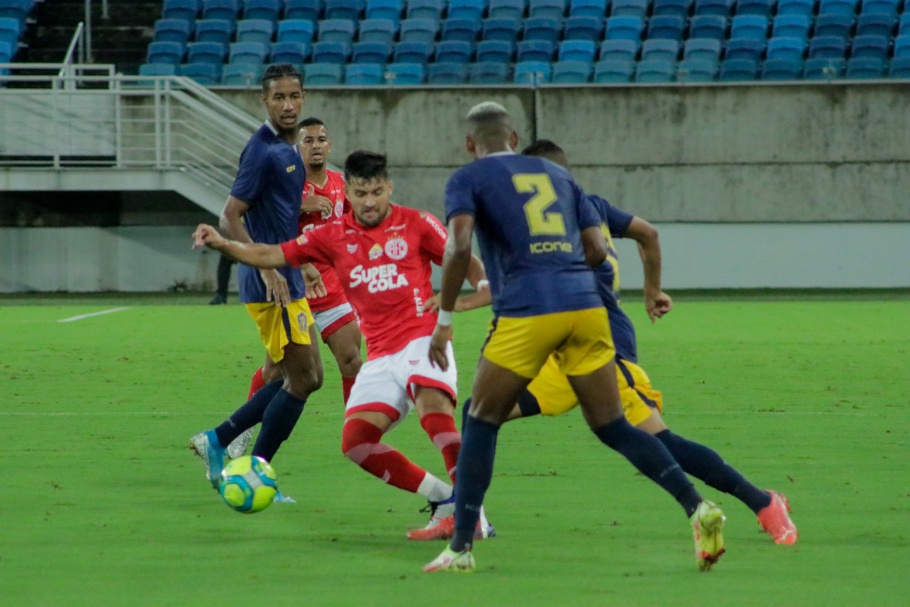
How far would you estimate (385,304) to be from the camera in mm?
6086

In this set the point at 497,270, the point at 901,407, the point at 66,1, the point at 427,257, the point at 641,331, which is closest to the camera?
the point at 497,270

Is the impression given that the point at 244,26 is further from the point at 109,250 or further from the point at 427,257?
the point at 427,257

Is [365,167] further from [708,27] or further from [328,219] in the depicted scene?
[708,27]

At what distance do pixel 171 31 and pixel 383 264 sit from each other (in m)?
21.7

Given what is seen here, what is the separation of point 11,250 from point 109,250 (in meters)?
1.84

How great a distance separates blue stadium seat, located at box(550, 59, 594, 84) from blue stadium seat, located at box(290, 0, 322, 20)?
5180 mm

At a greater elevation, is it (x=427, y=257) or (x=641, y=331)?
(x=427, y=257)

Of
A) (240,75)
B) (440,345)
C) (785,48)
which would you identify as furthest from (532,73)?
(440,345)

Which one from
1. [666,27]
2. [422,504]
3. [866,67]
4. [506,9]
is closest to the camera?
[422,504]

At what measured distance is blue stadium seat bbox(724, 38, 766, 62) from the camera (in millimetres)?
25328

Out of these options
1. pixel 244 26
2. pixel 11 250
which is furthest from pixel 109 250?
pixel 244 26


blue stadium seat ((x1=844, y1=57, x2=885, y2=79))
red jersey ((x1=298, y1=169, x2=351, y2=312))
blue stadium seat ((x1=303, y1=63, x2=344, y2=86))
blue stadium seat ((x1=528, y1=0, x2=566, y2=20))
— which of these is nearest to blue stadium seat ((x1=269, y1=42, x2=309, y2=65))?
blue stadium seat ((x1=303, y1=63, x2=344, y2=86))

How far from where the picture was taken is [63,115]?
23.5 meters

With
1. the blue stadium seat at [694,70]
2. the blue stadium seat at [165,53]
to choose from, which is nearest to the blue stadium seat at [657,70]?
the blue stadium seat at [694,70]
